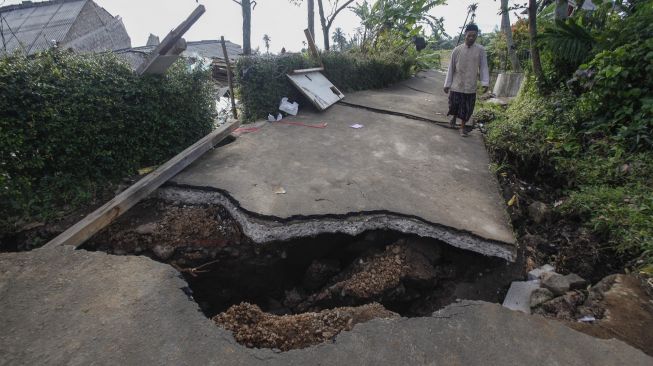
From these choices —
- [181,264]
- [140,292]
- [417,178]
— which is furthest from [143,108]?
[417,178]

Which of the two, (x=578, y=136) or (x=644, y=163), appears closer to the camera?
(x=644, y=163)

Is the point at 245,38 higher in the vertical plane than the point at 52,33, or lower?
lower

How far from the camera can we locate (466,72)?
509cm

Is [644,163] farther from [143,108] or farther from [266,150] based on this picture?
[143,108]

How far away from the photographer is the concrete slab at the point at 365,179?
9.37 ft

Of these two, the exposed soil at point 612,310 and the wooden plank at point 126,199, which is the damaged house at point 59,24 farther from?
the exposed soil at point 612,310

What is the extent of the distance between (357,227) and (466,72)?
12.0ft

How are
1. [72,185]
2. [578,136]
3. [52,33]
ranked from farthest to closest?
[52,33] → [578,136] → [72,185]

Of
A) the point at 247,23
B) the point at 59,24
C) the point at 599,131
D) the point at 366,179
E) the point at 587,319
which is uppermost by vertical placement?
the point at 59,24

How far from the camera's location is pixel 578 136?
167 inches

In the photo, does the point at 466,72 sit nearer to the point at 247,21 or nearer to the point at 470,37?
the point at 470,37

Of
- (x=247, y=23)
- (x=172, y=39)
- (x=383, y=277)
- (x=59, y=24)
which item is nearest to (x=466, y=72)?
(x=383, y=277)

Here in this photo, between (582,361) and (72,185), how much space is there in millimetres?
4367

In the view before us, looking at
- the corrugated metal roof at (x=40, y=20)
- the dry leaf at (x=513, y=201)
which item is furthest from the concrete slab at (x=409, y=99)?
the corrugated metal roof at (x=40, y=20)
